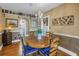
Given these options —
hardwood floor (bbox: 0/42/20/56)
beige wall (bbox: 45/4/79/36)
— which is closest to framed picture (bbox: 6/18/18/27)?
hardwood floor (bbox: 0/42/20/56)

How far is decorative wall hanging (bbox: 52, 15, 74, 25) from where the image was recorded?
1.76 m

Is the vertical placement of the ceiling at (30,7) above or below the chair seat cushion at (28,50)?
above

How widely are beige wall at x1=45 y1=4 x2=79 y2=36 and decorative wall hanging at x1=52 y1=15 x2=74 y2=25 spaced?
5 cm

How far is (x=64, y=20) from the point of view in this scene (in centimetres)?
182

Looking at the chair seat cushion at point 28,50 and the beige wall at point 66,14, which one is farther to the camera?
the chair seat cushion at point 28,50

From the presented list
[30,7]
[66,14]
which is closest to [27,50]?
[30,7]

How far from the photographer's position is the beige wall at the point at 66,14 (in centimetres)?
174

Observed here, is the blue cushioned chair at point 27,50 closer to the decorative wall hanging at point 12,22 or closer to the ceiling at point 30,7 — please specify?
the decorative wall hanging at point 12,22

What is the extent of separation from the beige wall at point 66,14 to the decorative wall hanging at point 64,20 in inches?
2.0

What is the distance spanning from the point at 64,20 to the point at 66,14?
111 mm

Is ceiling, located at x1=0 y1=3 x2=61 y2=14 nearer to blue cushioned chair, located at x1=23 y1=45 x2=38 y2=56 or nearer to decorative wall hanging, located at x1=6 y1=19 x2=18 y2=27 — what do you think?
decorative wall hanging, located at x1=6 y1=19 x2=18 y2=27

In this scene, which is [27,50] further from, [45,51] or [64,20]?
[64,20]

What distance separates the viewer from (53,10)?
1839 millimetres

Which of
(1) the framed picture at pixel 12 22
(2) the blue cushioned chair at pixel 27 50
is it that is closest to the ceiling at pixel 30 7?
(1) the framed picture at pixel 12 22
